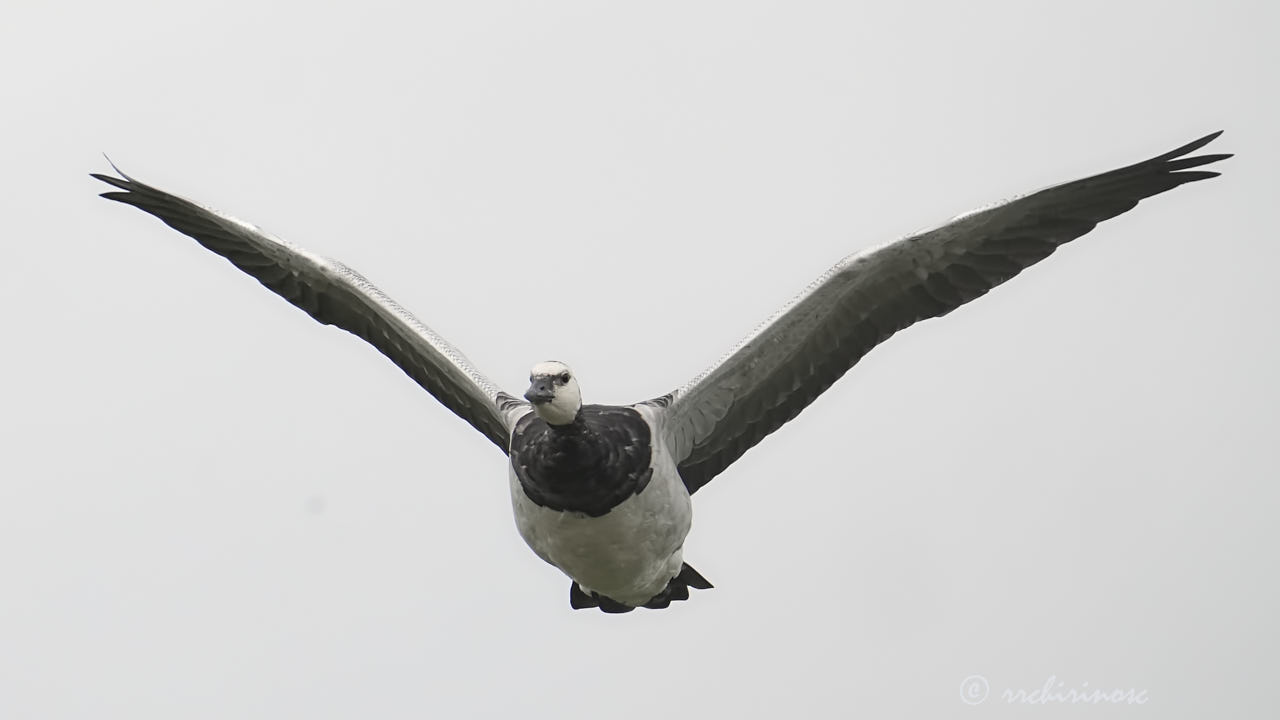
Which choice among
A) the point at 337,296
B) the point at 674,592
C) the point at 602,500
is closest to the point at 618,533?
the point at 602,500

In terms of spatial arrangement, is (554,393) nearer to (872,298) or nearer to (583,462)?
(583,462)

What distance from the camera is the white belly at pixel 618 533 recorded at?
1289cm

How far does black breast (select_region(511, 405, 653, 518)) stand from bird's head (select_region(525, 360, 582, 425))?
0.16 m

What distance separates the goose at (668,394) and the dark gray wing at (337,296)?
2cm

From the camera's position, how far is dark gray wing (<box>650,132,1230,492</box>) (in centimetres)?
1320

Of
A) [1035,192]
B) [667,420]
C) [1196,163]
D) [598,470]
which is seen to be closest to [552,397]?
[598,470]

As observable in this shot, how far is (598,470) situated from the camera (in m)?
12.5

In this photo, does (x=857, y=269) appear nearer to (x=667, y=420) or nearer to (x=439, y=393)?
(x=667, y=420)

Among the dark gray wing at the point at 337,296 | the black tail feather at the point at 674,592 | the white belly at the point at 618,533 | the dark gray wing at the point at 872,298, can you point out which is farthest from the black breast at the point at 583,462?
the black tail feather at the point at 674,592

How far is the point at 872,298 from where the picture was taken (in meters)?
13.9

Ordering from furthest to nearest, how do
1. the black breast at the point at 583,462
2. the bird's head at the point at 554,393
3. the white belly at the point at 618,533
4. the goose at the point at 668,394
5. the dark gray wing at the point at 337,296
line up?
the dark gray wing at the point at 337,296 → the white belly at the point at 618,533 → the goose at the point at 668,394 → the black breast at the point at 583,462 → the bird's head at the point at 554,393

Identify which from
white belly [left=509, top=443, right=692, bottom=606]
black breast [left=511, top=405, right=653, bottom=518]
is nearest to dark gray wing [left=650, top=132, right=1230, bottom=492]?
white belly [left=509, top=443, right=692, bottom=606]

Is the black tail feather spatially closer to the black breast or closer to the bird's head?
the black breast

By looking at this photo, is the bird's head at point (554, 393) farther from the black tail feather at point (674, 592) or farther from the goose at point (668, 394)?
the black tail feather at point (674, 592)
